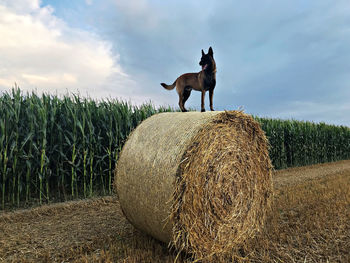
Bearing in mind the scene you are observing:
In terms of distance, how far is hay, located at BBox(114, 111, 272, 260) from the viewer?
10.9ft

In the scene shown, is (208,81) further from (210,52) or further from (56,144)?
(56,144)

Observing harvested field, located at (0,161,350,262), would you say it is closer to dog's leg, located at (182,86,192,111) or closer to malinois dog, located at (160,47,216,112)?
malinois dog, located at (160,47,216,112)

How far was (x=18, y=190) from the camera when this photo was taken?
7094 millimetres

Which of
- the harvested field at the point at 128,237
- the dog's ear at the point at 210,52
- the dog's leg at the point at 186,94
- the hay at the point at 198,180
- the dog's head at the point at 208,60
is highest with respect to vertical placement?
the dog's ear at the point at 210,52

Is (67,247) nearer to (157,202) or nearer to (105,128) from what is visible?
(157,202)

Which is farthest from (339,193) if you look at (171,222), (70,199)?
(70,199)

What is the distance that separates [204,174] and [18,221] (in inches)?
186

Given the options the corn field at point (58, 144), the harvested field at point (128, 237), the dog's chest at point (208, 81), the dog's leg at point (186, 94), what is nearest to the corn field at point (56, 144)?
the corn field at point (58, 144)

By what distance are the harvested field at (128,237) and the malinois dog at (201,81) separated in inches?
95.5

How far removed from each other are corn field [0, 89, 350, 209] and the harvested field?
1318 mm

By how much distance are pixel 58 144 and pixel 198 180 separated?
570cm

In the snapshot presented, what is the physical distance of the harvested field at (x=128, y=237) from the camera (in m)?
3.66

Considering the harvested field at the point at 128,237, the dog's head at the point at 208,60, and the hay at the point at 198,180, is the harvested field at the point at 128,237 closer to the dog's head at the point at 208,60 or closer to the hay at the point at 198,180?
the hay at the point at 198,180

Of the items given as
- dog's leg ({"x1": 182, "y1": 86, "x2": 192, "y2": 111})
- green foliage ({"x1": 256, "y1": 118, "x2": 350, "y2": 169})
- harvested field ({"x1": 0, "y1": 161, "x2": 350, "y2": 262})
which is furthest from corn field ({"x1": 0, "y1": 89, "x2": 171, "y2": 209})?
green foliage ({"x1": 256, "y1": 118, "x2": 350, "y2": 169})
